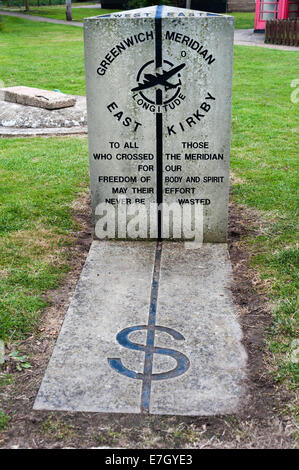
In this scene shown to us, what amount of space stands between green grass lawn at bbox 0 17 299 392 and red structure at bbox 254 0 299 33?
13716 millimetres

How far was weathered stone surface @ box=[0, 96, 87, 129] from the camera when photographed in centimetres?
923

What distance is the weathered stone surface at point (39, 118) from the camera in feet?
30.3

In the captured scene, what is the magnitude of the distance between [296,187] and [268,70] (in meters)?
9.62

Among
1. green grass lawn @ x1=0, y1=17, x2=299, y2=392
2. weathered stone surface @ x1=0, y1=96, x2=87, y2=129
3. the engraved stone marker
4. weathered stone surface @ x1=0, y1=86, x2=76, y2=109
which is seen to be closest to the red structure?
green grass lawn @ x1=0, y1=17, x2=299, y2=392

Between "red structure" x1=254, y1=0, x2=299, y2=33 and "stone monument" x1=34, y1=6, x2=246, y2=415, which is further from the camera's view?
"red structure" x1=254, y1=0, x2=299, y2=33

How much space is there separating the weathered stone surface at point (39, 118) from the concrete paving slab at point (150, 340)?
5.04m

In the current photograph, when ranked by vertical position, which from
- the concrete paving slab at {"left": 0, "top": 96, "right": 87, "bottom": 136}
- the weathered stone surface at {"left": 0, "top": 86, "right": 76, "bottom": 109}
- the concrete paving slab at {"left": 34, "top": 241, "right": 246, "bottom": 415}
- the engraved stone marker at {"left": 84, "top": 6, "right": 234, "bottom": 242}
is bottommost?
the concrete paving slab at {"left": 34, "top": 241, "right": 246, "bottom": 415}

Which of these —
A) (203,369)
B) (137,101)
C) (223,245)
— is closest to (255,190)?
(223,245)

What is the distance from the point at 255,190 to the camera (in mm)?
6281

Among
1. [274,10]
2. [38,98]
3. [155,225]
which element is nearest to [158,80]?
[155,225]

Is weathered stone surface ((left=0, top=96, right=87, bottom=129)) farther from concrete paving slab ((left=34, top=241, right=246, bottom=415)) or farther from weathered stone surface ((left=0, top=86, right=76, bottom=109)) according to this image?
concrete paving slab ((left=34, top=241, right=246, bottom=415))

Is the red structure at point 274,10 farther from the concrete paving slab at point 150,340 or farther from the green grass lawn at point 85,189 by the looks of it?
the concrete paving slab at point 150,340

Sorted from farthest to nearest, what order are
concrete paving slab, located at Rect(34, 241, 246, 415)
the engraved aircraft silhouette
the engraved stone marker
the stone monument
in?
1. the engraved aircraft silhouette
2. the engraved stone marker
3. the stone monument
4. concrete paving slab, located at Rect(34, 241, 246, 415)

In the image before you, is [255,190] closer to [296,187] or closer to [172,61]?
[296,187]
